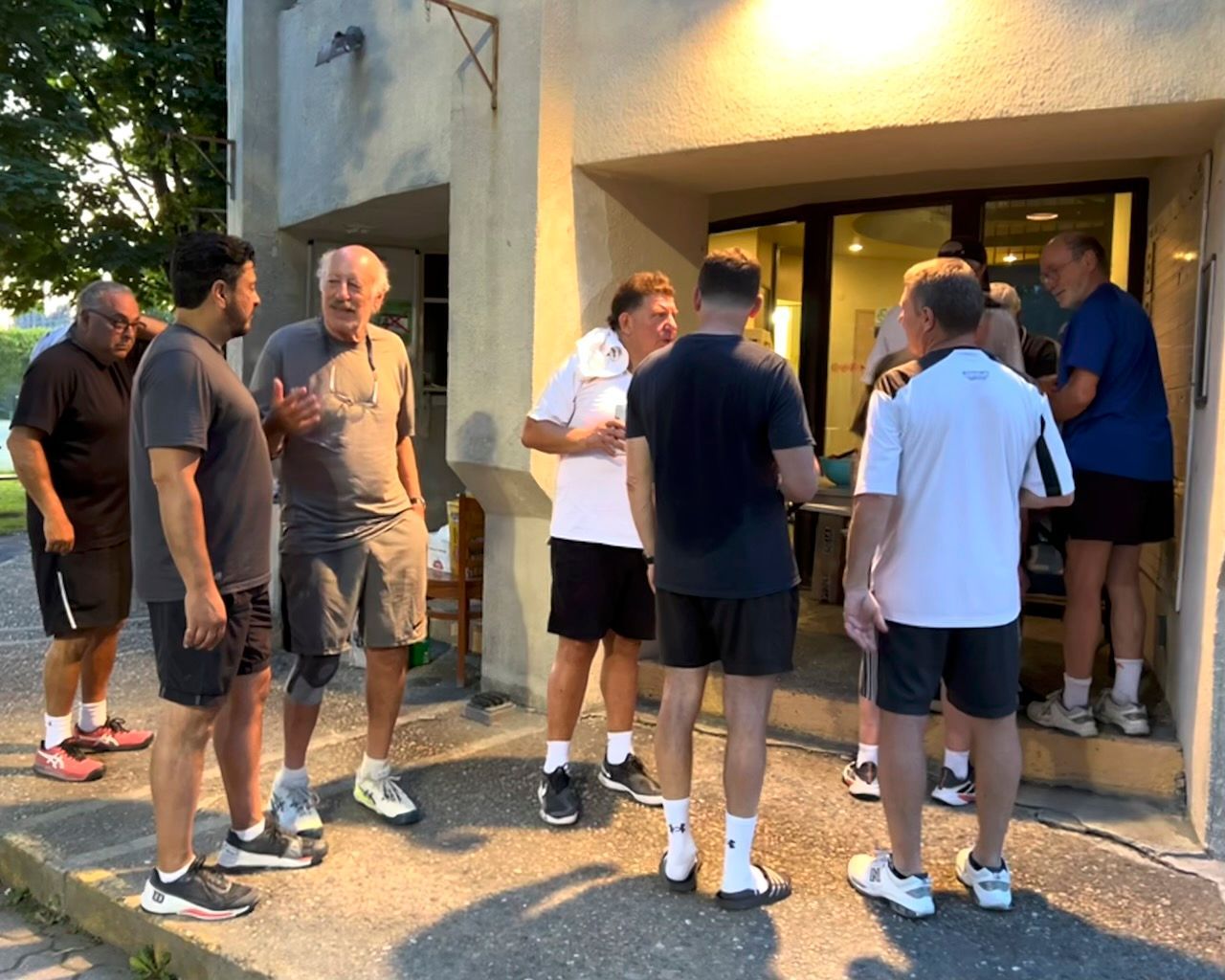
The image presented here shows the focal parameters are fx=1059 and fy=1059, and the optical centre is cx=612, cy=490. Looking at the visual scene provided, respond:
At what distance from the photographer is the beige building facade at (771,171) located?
12.5 feet

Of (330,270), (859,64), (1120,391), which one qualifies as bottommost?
(1120,391)

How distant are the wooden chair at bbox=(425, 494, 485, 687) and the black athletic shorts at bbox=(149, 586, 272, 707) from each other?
2548 millimetres

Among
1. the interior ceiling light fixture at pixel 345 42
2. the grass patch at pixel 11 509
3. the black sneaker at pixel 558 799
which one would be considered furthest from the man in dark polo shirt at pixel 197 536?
the grass patch at pixel 11 509

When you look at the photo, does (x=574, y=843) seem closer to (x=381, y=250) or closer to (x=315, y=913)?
(x=315, y=913)

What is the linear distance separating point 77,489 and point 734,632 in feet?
9.27

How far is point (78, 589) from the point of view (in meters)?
4.29

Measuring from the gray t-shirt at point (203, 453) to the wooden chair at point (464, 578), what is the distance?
2.55 metres

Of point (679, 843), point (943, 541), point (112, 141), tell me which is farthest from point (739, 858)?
point (112, 141)

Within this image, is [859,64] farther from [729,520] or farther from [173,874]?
[173,874]

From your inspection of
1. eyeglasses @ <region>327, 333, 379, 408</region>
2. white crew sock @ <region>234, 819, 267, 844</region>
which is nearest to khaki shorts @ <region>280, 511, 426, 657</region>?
eyeglasses @ <region>327, 333, 379, 408</region>

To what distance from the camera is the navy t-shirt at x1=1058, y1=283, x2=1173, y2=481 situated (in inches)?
161

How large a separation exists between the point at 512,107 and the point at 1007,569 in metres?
3.15

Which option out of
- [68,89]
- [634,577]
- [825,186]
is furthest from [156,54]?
[634,577]

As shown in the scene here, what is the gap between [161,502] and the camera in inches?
117
